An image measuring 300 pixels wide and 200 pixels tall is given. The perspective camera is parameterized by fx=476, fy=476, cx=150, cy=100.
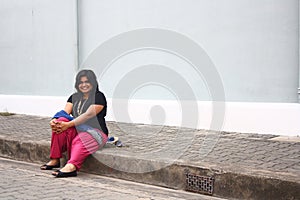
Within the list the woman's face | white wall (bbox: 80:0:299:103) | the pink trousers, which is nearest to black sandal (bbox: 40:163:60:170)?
the pink trousers

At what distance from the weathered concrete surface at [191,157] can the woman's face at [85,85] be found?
787 mm

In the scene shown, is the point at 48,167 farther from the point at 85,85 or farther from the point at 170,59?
the point at 170,59

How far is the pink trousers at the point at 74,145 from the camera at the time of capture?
5.57 meters

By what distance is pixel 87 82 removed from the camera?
5.86 m

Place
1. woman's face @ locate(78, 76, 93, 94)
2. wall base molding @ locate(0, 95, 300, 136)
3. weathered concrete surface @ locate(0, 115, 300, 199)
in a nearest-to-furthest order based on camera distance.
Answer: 1. weathered concrete surface @ locate(0, 115, 300, 199)
2. woman's face @ locate(78, 76, 93, 94)
3. wall base molding @ locate(0, 95, 300, 136)

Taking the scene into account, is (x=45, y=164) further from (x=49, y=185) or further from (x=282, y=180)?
(x=282, y=180)

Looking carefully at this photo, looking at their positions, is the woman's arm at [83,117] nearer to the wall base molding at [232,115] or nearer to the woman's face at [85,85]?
the woman's face at [85,85]

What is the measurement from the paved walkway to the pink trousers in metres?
0.24

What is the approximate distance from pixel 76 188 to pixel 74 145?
2.54ft

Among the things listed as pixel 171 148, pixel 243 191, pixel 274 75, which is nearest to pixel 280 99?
pixel 274 75

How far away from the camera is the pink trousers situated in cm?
557

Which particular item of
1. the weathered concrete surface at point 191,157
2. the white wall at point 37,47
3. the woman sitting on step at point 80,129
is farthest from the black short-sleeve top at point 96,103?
the white wall at point 37,47

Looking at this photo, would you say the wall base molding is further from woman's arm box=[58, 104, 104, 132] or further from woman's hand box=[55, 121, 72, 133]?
woman's hand box=[55, 121, 72, 133]

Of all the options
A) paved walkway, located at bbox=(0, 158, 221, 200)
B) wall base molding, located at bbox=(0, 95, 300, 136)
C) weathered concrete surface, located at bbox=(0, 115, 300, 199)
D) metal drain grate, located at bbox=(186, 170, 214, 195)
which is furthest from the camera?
wall base molding, located at bbox=(0, 95, 300, 136)
